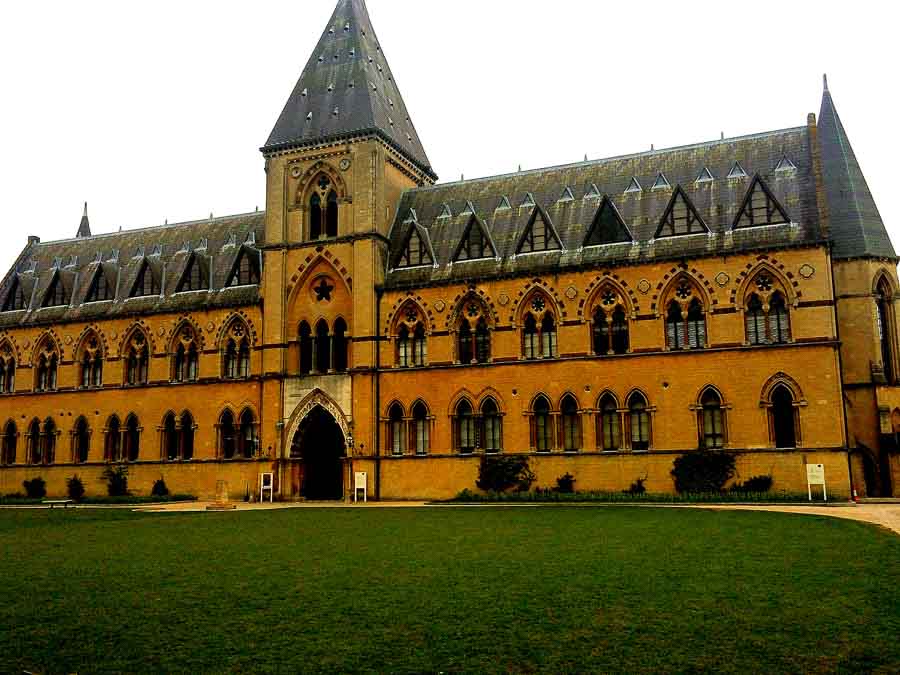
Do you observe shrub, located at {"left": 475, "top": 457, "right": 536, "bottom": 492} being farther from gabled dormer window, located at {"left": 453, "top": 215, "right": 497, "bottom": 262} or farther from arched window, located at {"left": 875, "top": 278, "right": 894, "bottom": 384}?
arched window, located at {"left": 875, "top": 278, "right": 894, "bottom": 384}

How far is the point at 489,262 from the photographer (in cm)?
4291

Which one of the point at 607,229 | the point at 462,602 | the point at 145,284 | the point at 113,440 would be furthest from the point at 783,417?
the point at 113,440

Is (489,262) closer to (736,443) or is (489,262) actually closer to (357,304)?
(357,304)

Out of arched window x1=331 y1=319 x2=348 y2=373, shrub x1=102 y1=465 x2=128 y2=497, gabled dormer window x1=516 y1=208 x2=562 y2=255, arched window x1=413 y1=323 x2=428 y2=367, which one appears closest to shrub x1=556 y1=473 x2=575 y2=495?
arched window x1=413 y1=323 x2=428 y2=367

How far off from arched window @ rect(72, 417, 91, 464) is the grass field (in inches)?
1238

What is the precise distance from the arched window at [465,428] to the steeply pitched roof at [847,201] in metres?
18.0

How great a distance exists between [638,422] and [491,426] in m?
6.84

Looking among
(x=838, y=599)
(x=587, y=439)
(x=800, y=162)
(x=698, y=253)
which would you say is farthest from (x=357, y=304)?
(x=838, y=599)

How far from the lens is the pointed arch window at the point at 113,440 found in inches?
1951

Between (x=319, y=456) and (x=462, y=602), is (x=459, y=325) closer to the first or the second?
(x=319, y=456)

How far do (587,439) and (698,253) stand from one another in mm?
9344

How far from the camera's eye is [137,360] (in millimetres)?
50281

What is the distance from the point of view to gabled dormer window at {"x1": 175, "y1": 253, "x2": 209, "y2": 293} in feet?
164

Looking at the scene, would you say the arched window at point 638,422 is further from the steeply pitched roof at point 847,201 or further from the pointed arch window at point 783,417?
the steeply pitched roof at point 847,201
